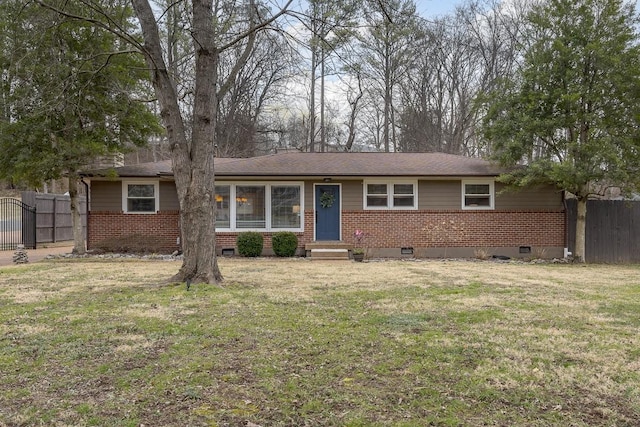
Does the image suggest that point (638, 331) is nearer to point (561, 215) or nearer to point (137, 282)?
point (137, 282)

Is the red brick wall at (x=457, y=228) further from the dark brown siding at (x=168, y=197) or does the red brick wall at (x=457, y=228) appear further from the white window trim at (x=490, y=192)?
the dark brown siding at (x=168, y=197)

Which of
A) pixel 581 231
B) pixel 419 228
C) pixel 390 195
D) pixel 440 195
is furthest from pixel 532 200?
pixel 390 195

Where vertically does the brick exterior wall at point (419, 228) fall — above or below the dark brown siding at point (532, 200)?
below

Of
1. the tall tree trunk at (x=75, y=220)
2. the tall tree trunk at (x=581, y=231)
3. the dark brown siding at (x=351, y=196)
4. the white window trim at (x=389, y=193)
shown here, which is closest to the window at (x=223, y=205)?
the dark brown siding at (x=351, y=196)

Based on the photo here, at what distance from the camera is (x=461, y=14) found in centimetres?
2631

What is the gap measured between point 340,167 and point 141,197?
6.23 metres

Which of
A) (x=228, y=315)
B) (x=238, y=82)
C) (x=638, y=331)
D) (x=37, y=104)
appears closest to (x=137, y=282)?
(x=228, y=315)

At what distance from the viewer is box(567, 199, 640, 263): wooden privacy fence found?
46.0 ft

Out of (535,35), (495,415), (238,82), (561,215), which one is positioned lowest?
(495,415)

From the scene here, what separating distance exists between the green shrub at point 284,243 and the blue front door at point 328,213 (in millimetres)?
927

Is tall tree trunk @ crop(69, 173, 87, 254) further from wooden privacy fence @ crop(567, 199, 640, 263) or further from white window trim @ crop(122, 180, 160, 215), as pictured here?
wooden privacy fence @ crop(567, 199, 640, 263)

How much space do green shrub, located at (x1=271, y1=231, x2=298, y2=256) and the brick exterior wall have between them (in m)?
0.45

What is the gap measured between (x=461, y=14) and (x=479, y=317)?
81.7 ft

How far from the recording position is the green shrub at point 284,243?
13.7 meters
